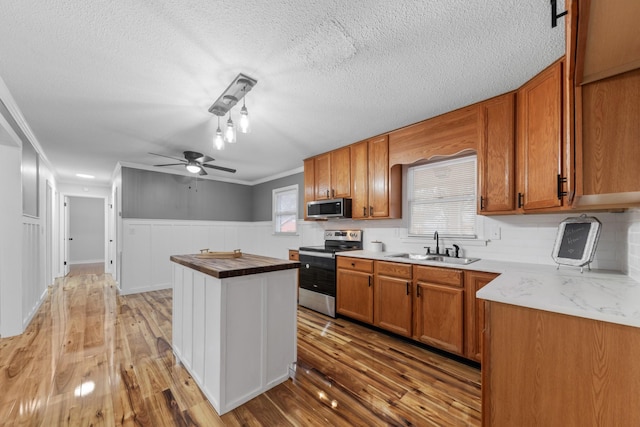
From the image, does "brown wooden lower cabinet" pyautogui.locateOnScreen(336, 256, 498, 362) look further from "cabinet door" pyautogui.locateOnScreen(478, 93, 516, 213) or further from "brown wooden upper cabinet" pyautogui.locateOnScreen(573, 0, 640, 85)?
"brown wooden upper cabinet" pyautogui.locateOnScreen(573, 0, 640, 85)

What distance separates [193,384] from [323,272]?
6.38ft

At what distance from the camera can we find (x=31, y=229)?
331 cm

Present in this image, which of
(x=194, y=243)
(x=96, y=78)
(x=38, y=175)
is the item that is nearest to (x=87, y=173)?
(x=38, y=175)

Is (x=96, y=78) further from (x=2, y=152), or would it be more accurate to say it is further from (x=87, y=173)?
(x=87, y=173)

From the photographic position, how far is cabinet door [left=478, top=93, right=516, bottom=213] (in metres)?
2.25

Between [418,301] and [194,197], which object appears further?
[194,197]

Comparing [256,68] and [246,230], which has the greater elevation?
[256,68]

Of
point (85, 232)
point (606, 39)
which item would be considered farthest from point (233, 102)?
point (85, 232)

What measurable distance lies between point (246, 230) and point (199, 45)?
5.13 metres

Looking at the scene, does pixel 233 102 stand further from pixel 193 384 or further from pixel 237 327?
pixel 193 384

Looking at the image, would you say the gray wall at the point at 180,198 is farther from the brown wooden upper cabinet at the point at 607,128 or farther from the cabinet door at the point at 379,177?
the brown wooden upper cabinet at the point at 607,128

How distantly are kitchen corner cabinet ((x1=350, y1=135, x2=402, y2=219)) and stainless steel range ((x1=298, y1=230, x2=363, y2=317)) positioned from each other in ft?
1.79

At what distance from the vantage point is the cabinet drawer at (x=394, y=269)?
2683 mm

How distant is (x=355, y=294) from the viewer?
3160 mm
